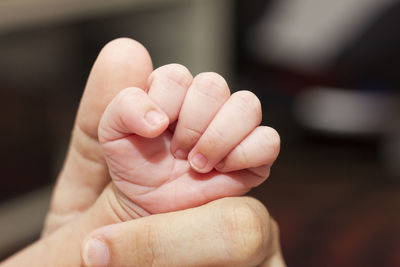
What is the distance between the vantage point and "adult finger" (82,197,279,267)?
0.46m

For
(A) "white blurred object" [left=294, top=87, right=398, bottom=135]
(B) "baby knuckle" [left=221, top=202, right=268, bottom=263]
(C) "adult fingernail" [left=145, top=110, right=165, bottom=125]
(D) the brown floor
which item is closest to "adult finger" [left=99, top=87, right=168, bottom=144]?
(C) "adult fingernail" [left=145, top=110, right=165, bottom=125]

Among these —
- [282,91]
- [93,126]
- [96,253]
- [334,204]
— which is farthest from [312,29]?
[96,253]

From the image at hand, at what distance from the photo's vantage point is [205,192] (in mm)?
477

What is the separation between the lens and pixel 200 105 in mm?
452

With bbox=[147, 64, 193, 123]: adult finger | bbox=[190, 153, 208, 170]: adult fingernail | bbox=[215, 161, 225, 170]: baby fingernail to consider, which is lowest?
bbox=[215, 161, 225, 170]: baby fingernail

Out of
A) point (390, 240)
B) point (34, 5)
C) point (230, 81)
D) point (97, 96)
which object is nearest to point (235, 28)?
point (230, 81)

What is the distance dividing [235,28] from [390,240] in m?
1.21

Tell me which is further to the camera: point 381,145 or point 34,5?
point 381,145

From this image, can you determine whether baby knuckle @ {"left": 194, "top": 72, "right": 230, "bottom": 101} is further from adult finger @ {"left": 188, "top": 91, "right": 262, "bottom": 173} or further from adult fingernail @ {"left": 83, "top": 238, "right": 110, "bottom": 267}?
adult fingernail @ {"left": 83, "top": 238, "right": 110, "bottom": 267}

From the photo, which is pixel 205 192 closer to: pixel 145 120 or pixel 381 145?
pixel 145 120

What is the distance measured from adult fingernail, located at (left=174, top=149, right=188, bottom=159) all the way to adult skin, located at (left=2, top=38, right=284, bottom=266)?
54mm

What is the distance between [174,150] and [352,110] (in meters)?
1.34

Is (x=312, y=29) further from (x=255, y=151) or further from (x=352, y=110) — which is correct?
(x=255, y=151)

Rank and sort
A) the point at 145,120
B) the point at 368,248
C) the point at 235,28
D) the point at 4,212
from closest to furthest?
the point at 145,120 → the point at 368,248 → the point at 4,212 → the point at 235,28
